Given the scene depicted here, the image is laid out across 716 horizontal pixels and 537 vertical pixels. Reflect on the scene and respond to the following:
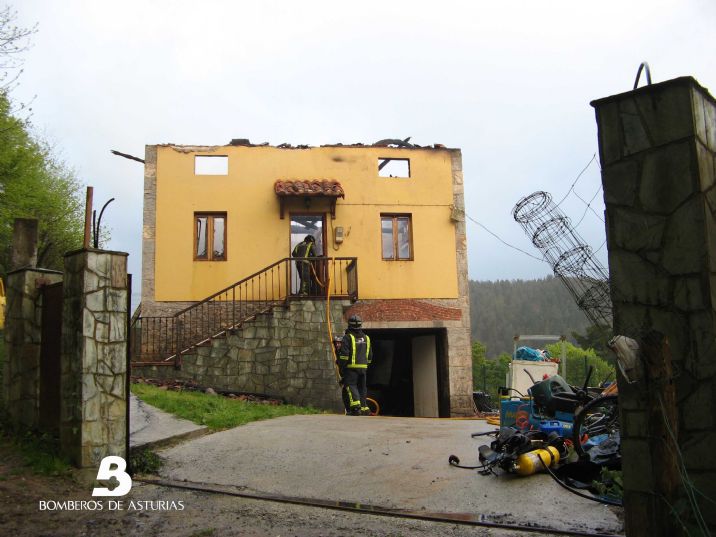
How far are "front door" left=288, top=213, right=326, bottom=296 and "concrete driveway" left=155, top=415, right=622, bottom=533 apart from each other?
22.9 feet

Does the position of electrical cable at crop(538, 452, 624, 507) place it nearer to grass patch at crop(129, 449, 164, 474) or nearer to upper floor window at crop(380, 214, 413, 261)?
grass patch at crop(129, 449, 164, 474)

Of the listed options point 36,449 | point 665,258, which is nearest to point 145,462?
point 36,449

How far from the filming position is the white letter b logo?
18.1 ft

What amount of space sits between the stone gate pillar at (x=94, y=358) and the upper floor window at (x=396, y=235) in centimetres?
1162

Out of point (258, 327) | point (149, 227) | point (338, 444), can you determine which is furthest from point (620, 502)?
point (149, 227)

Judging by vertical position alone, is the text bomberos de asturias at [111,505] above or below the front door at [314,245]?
below

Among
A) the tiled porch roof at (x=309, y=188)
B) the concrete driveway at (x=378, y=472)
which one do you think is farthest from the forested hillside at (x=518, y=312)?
the concrete driveway at (x=378, y=472)

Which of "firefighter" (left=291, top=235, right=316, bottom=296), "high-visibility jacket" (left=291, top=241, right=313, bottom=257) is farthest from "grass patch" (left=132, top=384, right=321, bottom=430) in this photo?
Result: "high-visibility jacket" (left=291, top=241, right=313, bottom=257)

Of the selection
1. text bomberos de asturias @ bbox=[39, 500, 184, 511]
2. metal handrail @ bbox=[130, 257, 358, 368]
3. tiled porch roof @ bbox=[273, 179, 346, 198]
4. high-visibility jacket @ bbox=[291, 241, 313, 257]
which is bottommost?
text bomberos de asturias @ bbox=[39, 500, 184, 511]

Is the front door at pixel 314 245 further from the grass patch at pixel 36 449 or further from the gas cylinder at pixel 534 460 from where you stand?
the gas cylinder at pixel 534 460

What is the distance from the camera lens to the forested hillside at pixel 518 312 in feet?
196

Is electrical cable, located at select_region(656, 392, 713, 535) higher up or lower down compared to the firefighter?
lower down

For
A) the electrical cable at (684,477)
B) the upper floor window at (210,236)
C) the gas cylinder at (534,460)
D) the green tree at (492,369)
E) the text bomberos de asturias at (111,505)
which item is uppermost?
the upper floor window at (210,236)

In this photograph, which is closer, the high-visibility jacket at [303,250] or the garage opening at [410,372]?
the high-visibility jacket at [303,250]
